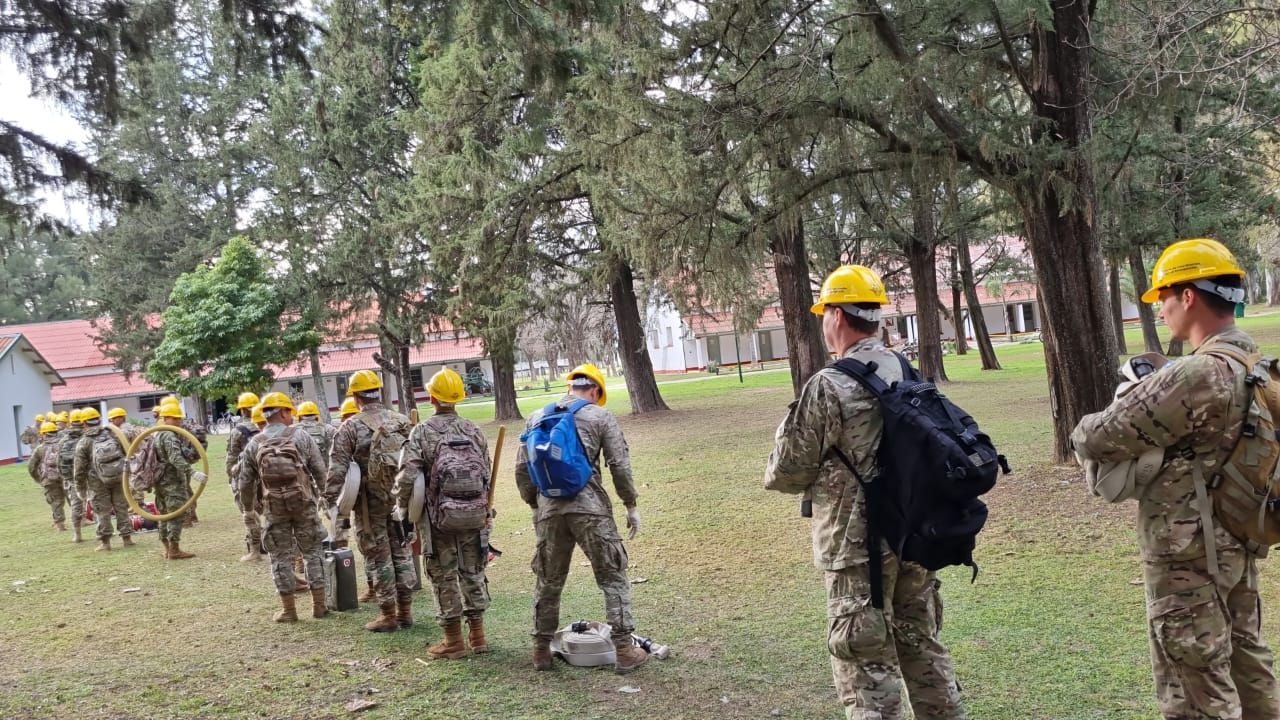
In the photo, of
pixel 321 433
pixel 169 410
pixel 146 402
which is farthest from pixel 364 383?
pixel 146 402

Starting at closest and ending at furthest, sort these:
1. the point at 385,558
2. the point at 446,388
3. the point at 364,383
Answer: the point at 446,388 < the point at 385,558 < the point at 364,383

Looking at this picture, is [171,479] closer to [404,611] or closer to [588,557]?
[404,611]

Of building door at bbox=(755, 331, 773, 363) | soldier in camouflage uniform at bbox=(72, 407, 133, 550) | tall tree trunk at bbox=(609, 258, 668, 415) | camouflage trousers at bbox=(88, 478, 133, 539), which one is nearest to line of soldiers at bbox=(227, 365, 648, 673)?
soldier in camouflage uniform at bbox=(72, 407, 133, 550)

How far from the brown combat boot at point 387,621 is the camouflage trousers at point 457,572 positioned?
1.19 meters

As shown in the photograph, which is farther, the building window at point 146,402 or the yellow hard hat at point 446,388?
the building window at point 146,402

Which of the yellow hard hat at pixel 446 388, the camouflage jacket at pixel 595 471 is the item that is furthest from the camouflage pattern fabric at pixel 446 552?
the camouflage jacket at pixel 595 471

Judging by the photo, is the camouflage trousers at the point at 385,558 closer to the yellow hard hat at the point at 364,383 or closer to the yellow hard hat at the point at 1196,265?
the yellow hard hat at the point at 364,383

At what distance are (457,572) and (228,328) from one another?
26.8 meters

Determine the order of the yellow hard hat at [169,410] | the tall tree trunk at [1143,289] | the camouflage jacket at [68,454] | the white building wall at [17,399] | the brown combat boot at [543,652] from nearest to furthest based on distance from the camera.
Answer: the brown combat boot at [543,652] → the yellow hard hat at [169,410] → the camouflage jacket at [68,454] → the tall tree trunk at [1143,289] → the white building wall at [17,399]

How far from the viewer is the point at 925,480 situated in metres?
3.65

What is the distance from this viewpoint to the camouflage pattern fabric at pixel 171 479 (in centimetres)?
1295

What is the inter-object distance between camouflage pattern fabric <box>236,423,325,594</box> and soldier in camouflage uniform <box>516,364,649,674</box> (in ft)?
10.4

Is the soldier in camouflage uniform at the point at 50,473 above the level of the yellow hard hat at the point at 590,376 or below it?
below

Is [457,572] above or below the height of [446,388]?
below
